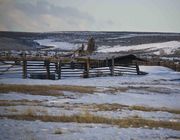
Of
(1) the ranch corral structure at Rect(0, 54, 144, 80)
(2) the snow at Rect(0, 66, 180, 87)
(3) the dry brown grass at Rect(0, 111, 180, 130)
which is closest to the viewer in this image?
(3) the dry brown grass at Rect(0, 111, 180, 130)

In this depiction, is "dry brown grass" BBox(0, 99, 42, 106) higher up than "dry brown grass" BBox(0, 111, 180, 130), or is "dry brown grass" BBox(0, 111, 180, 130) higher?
"dry brown grass" BBox(0, 99, 42, 106)

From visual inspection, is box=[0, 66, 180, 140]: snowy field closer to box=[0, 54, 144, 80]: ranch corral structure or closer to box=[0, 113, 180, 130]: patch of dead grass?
box=[0, 113, 180, 130]: patch of dead grass

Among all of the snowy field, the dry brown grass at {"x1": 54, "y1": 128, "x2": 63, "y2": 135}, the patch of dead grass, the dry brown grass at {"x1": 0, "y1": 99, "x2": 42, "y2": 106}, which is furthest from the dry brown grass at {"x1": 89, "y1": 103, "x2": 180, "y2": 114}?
the dry brown grass at {"x1": 54, "y1": 128, "x2": 63, "y2": 135}

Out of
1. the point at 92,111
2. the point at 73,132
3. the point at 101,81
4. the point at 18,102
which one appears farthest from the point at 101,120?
the point at 101,81

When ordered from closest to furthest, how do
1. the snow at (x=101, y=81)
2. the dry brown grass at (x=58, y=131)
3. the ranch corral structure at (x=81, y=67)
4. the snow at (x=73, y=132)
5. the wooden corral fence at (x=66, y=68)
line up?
1. the snow at (x=73, y=132)
2. the dry brown grass at (x=58, y=131)
3. the snow at (x=101, y=81)
4. the wooden corral fence at (x=66, y=68)
5. the ranch corral structure at (x=81, y=67)

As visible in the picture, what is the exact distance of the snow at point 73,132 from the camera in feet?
36.3

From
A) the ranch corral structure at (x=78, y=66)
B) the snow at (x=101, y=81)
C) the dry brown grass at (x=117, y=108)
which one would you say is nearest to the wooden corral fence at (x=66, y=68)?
the ranch corral structure at (x=78, y=66)

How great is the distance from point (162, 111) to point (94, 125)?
518 centimetres

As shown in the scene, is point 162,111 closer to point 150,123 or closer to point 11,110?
point 150,123

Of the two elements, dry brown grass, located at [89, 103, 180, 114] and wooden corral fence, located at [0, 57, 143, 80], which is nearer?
dry brown grass, located at [89, 103, 180, 114]

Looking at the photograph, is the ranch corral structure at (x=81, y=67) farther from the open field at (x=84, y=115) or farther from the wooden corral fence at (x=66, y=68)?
the open field at (x=84, y=115)

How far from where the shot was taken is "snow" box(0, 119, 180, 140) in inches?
435

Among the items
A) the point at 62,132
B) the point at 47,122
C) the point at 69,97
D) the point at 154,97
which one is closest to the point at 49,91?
the point at 69,97

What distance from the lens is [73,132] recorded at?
11711 mm
